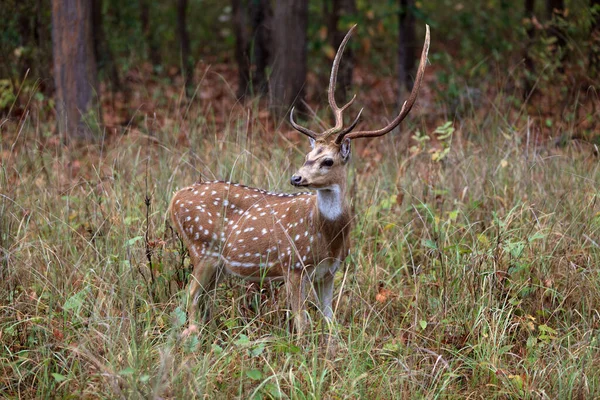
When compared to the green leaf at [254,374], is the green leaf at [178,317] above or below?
above

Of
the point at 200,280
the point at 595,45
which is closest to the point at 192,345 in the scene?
the point at 200,280

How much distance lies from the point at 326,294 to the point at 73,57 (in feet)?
15.2

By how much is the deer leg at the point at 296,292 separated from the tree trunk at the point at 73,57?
13.3ft

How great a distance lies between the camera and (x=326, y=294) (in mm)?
5125

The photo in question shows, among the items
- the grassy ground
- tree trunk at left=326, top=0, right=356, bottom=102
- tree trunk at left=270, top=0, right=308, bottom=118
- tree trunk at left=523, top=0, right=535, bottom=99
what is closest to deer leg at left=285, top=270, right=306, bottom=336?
the grassy ground

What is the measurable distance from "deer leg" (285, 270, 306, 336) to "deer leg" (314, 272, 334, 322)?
6.8 inches

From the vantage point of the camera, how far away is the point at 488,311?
4949 millimetres

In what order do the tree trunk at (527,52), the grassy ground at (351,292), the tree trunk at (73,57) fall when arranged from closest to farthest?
the grassy ground at (351,292)
the tree trunk at (73,57)
the tree trunk at (527,52)

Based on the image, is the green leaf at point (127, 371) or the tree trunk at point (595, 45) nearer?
the green leaf at point (127, 371)

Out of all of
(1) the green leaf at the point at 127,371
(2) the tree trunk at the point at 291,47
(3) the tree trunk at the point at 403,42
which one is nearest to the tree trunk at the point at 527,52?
(3) the tree trunk at the point at 403,42

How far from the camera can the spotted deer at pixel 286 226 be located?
191 inches

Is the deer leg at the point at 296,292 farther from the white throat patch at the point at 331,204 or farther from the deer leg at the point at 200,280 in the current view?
the deer leg at the point at 200,280

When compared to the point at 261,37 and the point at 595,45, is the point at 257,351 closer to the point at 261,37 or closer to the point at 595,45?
the point at 595,45

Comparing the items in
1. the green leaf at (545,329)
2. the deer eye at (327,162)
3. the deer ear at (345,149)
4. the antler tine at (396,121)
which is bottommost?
the green leaf at (545,329)
